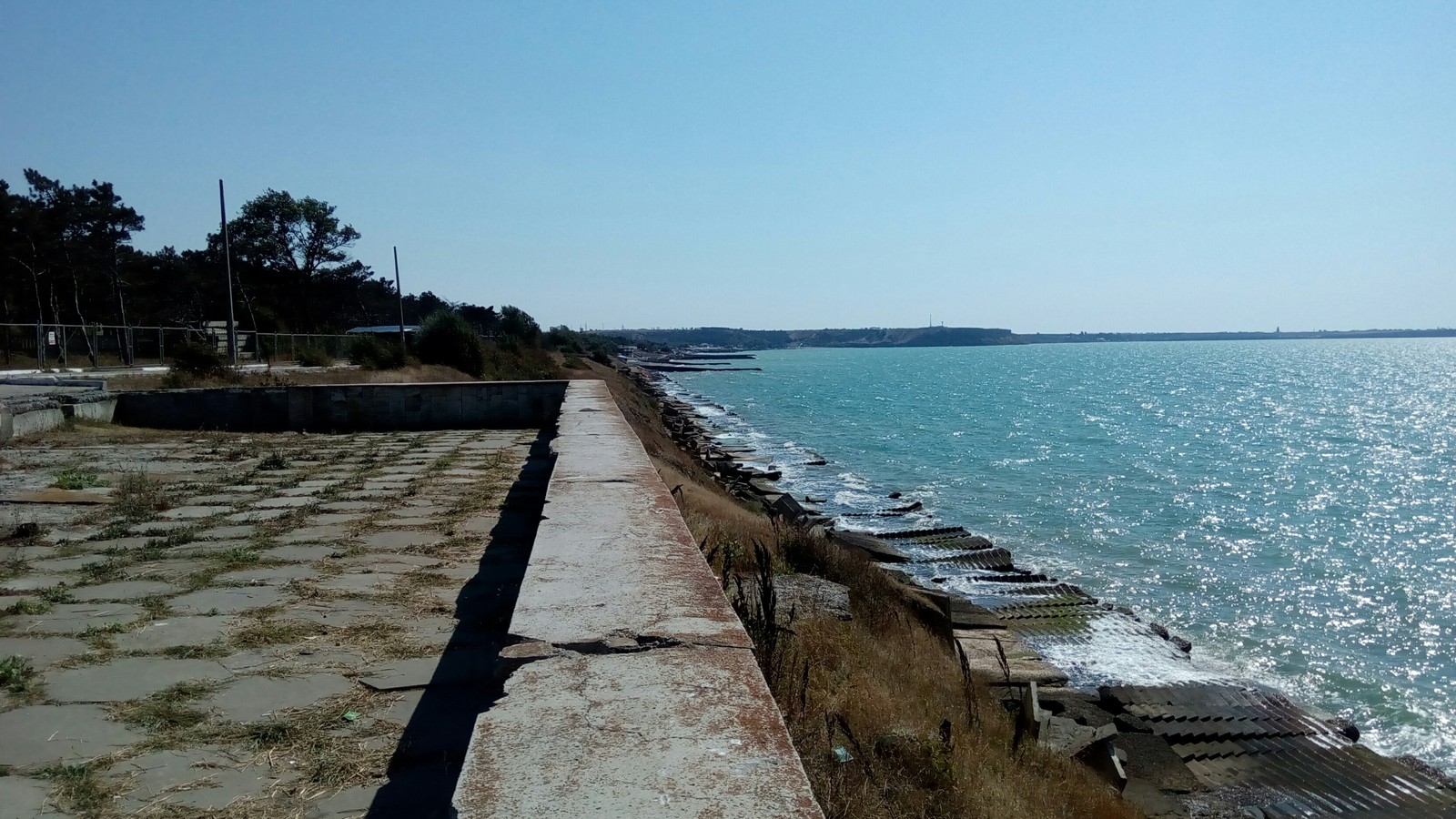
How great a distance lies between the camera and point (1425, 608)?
1559 cm

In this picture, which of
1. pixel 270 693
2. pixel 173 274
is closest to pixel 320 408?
pixel 270 693

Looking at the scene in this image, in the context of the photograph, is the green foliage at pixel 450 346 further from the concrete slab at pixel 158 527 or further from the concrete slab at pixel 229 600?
the concrete slab at pixel 229 600

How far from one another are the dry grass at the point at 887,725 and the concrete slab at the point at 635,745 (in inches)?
25.3

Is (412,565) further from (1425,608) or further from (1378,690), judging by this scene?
(1425,608)

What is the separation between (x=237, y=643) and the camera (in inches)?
137

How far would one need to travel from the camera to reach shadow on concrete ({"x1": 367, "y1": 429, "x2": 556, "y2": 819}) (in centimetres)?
237

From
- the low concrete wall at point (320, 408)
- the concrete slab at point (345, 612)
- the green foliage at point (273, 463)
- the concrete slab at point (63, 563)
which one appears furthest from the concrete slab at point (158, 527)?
the low concrete wall at point (320, 408)

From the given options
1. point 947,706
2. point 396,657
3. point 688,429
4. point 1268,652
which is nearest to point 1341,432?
point 688,429

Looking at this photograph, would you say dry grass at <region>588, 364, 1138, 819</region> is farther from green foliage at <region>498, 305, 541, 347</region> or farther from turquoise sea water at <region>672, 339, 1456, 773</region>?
green foliage at <region>498, 305, 541, 347</region>

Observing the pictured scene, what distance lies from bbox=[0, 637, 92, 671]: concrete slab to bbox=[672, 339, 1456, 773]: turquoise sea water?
1048 centimetres

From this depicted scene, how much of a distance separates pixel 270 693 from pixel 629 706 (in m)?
1.47

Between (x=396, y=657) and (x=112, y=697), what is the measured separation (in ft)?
2.80

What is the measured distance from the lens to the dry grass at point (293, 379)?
15.4 meters

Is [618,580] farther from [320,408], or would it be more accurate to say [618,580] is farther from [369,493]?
[320,408]
